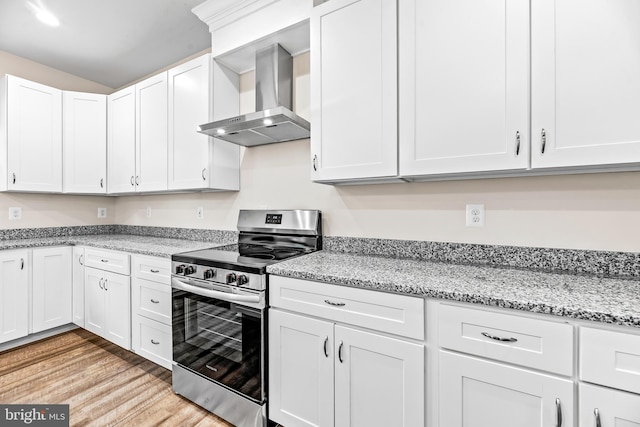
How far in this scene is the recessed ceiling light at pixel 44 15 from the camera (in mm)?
A: 2158

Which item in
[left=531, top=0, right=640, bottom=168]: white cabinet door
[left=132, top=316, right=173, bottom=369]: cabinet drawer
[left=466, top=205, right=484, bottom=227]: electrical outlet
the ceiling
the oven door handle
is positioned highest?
the ceiling

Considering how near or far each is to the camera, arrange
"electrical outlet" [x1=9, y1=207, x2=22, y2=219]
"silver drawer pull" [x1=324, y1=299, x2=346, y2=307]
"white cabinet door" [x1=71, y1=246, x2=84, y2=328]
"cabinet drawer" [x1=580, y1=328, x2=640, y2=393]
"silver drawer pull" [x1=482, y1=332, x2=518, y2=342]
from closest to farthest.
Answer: "cabinet drawer" [x1=580, y1=328, x2=640, y2=393], "silver drawer pull" [x1=482, y1=332, x2=518, y2=342], "silver drawer pull" [x1=324, y1=299, x2=346, y2=307], "white cabinet door" [x1=71, y1=246, x2=84, y2=328], "electrical outlet" [x1=9, y1=207, x2=22, y2=219]

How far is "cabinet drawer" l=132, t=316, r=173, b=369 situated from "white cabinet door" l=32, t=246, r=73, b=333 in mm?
1043

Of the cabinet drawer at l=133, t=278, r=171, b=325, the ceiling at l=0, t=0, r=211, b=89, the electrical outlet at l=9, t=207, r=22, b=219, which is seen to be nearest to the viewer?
the cabinet drawer at l=133, t=278, r=171, b=325

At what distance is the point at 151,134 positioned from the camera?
2.66 metres

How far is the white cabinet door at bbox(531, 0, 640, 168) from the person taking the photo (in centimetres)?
109

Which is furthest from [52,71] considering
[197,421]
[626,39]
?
[626,39]

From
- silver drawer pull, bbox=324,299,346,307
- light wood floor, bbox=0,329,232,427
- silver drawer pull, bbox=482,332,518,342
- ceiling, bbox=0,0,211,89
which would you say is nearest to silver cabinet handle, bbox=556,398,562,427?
silver drawer pull, bbox=482,332,518,342

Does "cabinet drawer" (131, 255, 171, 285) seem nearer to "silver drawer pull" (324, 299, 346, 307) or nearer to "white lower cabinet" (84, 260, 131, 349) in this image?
"white lower cabinet" (84, 260, 131, 349)

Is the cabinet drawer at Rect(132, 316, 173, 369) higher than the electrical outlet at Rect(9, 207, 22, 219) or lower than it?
lower

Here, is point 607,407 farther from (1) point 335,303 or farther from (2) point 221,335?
(2) point 221,335

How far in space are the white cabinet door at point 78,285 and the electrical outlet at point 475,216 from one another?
3.16 meters

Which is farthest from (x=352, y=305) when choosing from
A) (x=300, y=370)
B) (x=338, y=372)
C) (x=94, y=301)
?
(x=94, y=301)

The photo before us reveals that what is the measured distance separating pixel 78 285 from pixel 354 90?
2.95m
